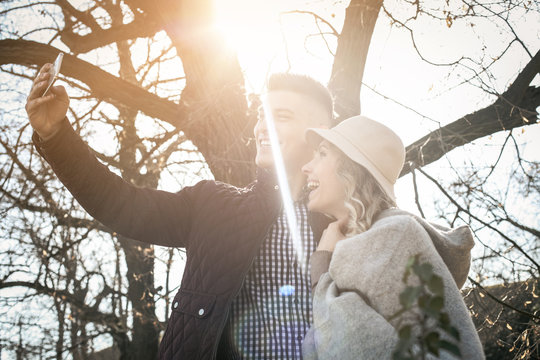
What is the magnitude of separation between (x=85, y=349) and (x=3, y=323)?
181 cm

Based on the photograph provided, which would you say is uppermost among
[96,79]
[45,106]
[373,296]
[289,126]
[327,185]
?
[96,79]

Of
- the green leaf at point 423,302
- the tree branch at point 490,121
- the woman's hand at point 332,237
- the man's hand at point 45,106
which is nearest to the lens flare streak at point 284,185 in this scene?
the woman's hand at point 332,237

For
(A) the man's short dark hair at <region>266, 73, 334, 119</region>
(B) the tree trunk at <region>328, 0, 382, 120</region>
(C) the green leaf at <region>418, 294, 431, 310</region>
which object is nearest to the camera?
(C) the green leaf at <region>418, 294, 431, 310</region>

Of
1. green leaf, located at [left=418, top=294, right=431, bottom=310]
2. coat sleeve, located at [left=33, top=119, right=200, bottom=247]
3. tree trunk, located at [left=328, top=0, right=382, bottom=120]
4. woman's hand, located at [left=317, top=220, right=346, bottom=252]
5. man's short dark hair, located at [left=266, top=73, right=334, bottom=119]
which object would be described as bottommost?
green leaf, located at [left=418, top=294, right=431, bottom=310]

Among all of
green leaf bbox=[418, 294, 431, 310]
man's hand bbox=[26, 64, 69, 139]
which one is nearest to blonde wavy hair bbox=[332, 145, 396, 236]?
green leaf bbox=[418, 294, 431, 310]

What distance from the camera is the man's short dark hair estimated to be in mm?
2656

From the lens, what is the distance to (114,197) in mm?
1965

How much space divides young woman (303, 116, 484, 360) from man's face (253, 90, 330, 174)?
0.43 meters

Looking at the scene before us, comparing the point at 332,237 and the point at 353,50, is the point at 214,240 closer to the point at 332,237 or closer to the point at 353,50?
the point at 332,237

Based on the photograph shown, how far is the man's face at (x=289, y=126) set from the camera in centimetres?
243

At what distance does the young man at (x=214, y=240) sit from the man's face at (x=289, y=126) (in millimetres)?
116

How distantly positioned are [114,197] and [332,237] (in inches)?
39.4

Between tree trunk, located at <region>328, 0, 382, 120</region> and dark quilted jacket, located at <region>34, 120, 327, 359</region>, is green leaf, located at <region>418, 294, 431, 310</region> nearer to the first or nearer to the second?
dark quilted jacket, located at <region>34, 120, 327, 359</region>

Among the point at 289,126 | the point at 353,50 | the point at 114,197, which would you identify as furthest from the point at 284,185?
the point at 353,50
